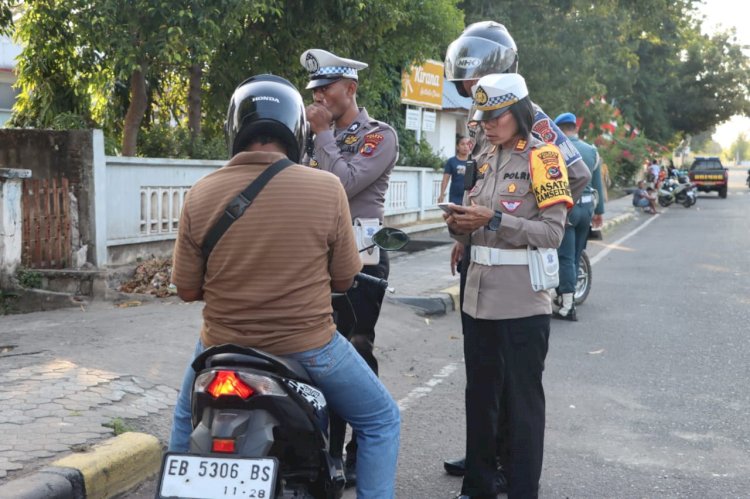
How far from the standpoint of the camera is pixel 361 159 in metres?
4.10

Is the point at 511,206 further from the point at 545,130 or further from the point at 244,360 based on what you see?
the point at 244,360

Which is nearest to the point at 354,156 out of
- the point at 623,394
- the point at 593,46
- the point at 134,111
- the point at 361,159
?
the point at 361,159

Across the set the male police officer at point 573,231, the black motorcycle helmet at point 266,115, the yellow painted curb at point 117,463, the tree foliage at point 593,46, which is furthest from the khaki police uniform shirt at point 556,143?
the tree foliage at point 593,46

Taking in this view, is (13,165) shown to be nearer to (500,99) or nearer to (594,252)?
(500,99)

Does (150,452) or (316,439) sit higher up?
(316,439)

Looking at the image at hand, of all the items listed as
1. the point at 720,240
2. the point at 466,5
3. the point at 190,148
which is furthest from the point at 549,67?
the point at 190,148

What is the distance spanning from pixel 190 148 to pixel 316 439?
9.53m

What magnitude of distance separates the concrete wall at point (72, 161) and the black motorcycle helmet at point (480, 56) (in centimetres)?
572

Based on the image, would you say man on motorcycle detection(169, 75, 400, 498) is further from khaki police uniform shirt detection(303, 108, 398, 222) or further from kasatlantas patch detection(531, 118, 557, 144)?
kasatlantas patch detection(531, 118, 557, 144)

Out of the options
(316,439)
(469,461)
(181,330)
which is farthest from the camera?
(181,330)

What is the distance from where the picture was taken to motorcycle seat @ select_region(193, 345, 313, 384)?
2.65 m

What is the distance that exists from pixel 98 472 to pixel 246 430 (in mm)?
1639

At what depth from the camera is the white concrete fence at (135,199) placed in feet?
30.0

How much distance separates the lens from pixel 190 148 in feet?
38.8
